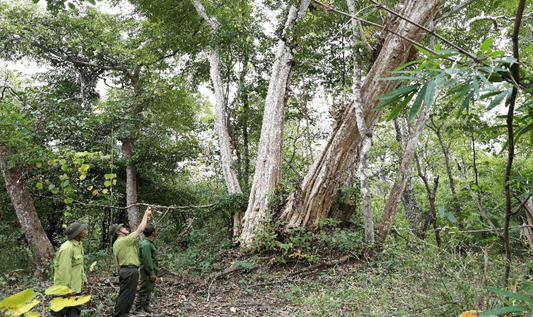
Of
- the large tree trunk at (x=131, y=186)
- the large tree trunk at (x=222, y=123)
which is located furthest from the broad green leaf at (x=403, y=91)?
the large tree trunk at (x=131, y=186)

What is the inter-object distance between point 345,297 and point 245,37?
303 inches

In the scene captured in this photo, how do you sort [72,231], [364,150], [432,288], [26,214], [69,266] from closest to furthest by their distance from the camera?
[432,288], [69,266], [72,231], [364,150], [26,214]

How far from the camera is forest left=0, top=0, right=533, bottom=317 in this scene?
3076 mm

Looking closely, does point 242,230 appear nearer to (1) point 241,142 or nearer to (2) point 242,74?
(1) point 241,142

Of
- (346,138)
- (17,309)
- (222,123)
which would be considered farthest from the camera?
(222,123)

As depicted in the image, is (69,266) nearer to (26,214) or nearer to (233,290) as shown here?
(233,290)

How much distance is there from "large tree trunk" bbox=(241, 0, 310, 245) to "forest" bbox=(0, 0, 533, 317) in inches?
1.6

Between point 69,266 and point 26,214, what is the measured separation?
17.0 feet

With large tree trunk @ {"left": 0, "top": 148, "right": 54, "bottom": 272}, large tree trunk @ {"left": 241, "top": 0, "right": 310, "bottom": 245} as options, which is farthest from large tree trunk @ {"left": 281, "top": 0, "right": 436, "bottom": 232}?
large tree trunk @ {"left": 0, "top": 148, "right": 54, "bottom": 272}

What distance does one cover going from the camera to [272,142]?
8344 millimetres

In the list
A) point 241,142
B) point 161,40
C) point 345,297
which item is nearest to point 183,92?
point 161,40

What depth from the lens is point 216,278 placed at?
6543mm

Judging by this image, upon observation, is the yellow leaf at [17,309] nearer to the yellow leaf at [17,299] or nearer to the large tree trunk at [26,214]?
the yellow leaf at [17,299]

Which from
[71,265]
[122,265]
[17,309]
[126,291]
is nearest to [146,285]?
[126,291]
